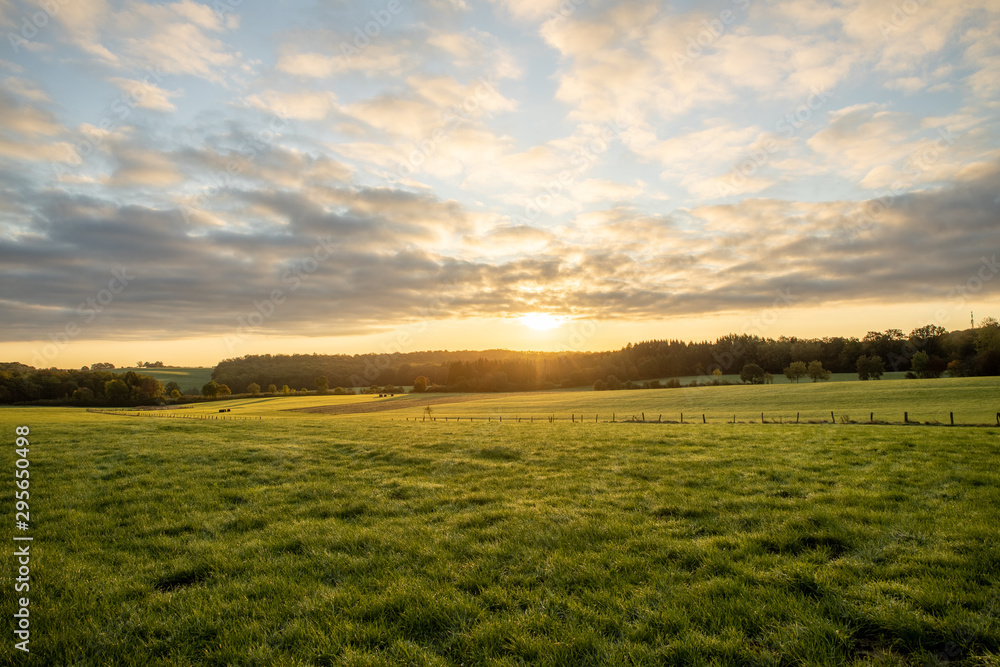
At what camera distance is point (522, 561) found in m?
7.50

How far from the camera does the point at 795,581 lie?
6.48 meters

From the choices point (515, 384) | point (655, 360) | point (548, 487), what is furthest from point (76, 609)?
point (655, 360)

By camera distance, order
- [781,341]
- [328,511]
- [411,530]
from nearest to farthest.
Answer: [411,530], [328,511], [781,341]

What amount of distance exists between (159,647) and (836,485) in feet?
46.5

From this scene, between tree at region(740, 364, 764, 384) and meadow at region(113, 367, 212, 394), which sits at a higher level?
meadow at region(113, 367, 212, 394)

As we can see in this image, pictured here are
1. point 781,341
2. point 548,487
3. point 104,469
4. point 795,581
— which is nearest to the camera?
point 795,581

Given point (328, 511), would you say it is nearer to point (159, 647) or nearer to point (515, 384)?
point (159, 647)

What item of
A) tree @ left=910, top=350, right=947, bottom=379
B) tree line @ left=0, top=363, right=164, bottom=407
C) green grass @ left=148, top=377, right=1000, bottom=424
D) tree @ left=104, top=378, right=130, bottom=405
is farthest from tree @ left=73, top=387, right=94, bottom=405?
tree @ left=910, top=350, right=947, bottom=379

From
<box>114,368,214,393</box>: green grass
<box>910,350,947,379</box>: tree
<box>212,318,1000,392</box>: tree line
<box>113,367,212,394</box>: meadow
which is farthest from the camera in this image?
<box>114,368,214,393</box>: green grass

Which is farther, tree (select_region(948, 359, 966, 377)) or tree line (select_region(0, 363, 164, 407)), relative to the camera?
tree (select_region(948, 359, 966, 377))

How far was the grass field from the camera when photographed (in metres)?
5.26

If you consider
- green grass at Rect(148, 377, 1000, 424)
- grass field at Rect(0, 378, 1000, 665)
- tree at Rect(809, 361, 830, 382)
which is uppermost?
grass field at Rect(0, 378, 1000, 665)

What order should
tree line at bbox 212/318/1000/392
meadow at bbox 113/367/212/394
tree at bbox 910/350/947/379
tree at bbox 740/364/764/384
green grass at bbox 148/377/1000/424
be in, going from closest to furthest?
green grass at bbox 148/377/1000/424 → tree at bbox 910/350/947/379 → tree line at bbox 212/318/1000/392 → tree at bbox 740/364/764/384 → meadow at bbox 113/367/212/394

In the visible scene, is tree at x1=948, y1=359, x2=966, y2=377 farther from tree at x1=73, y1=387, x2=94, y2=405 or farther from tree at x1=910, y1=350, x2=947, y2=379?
tree at x1=73, y1=387, x2=94, y2=405
